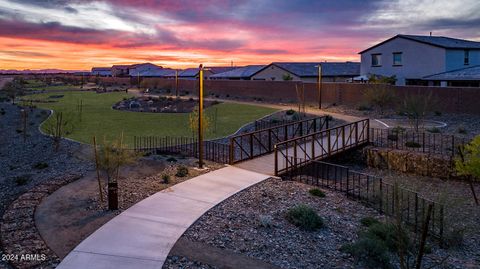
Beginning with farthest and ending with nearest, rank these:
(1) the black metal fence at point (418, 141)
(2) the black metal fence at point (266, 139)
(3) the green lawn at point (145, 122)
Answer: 1. (3) the green lawn at point (145, 122)
2. (2) the black metal fence at point (266, 139)
3. (1) the black metal fence at point (418, 141)

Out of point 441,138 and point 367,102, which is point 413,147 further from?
point 367,102

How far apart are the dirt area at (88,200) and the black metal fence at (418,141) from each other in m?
11.4

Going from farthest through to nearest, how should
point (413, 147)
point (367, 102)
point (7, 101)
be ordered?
point (7, 101)
point (367, 102)
point (413, 147)

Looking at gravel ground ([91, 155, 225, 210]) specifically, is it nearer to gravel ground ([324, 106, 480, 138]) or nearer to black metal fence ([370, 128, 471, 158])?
black metal fence ([370, 128, 471, 158])

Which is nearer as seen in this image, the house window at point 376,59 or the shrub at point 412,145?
the shrub at point 412,145

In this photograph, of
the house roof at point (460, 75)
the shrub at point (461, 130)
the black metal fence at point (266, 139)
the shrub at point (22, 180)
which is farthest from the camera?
the house roof at point (460, 75)

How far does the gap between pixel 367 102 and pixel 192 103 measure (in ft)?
72.9

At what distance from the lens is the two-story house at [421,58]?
5169 centimetres

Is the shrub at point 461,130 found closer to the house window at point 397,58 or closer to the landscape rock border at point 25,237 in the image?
the landscape rock border at point 25,237

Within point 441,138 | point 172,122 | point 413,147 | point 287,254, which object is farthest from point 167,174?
point 172,122

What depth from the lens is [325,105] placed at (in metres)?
50.6

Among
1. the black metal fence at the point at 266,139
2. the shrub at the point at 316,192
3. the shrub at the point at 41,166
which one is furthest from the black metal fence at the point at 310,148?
the shrub at the point at 41,166

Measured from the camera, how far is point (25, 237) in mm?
12406

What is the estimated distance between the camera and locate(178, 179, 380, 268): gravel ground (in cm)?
1188
